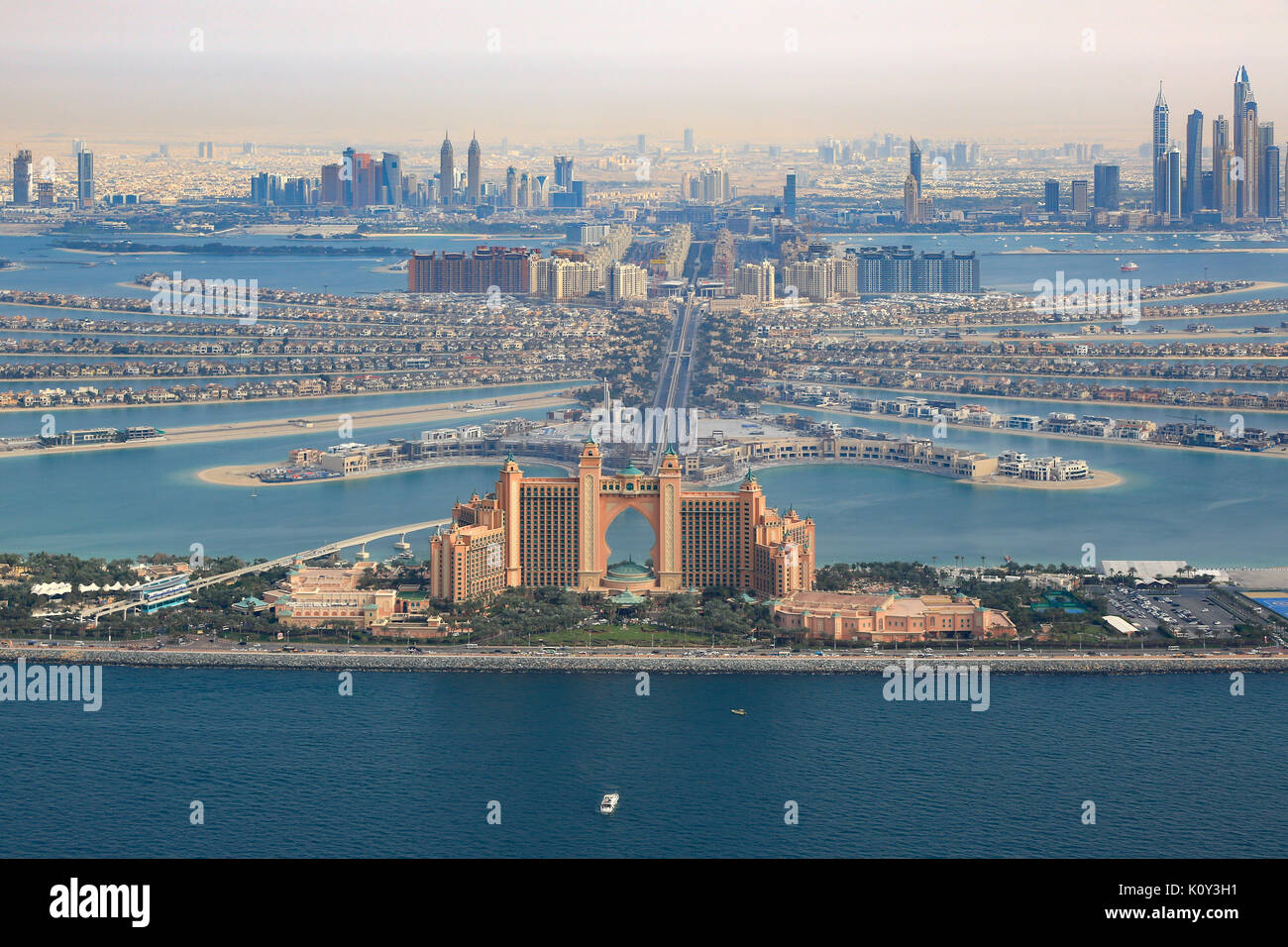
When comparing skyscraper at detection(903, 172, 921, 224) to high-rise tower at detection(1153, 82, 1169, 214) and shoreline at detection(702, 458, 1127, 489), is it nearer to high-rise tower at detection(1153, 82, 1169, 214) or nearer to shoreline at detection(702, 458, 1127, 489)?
high-rise tower at detection(1153, 82, 1169, 214)

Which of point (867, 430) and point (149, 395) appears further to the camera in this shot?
point (149, 395)

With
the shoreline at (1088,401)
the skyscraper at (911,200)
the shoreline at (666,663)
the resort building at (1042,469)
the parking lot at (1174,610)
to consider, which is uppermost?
the skyscraper at (911,200)

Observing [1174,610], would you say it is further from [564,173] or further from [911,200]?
[564,173]

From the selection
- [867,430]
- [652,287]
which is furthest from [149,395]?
[652,287]

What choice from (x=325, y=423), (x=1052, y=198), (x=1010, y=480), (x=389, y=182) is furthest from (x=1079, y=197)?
(x=1010, y=480)

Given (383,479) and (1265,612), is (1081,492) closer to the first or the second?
(1265,612)

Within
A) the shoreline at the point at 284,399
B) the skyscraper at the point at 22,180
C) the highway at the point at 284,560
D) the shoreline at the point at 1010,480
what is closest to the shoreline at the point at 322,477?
the shoreline at the point at 1010,480

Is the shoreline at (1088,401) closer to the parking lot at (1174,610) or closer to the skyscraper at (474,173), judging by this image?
the parking lot at (1174,610)

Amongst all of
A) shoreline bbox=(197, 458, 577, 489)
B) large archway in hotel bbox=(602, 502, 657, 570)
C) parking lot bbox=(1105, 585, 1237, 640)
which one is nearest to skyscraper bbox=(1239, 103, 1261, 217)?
shoreline bbox=(197, 458, 577, 489)
